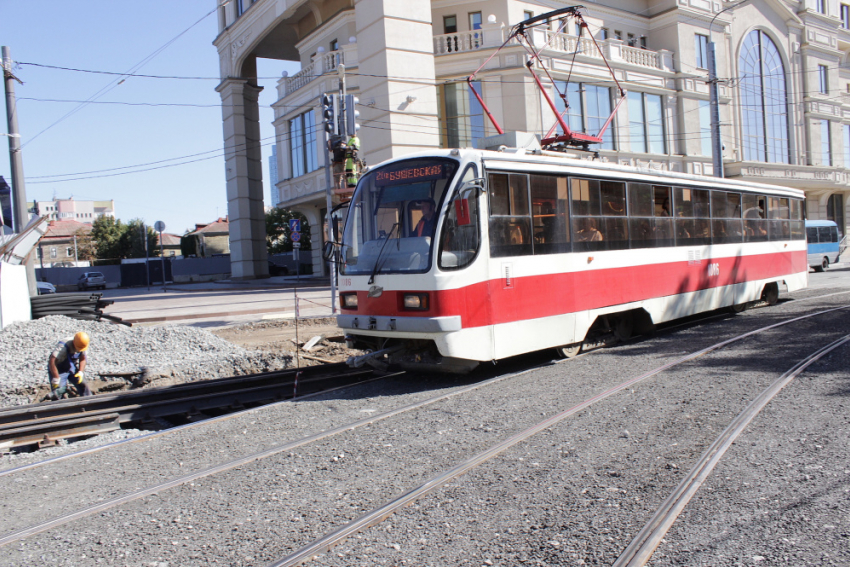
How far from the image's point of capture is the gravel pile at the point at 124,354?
10.1m

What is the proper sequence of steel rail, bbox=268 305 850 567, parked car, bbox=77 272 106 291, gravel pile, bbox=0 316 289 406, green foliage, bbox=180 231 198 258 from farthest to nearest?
green foliage, bbox=180 231 198 258
parked car, bbox=77 272 106 291
gravel pile, bbox=0 316 289 406
steel rail, bbox=268 305 850 567

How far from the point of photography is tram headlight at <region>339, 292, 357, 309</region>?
329 inches

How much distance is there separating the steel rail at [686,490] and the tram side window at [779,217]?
343 inches

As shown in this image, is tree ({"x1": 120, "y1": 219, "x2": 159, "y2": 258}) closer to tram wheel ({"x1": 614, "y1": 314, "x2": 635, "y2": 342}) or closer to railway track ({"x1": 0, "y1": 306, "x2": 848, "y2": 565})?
tram wheel ({"x1": 614, "y1": 314, "x2": 635, "y2": 342})

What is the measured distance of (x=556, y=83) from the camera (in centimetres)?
2800

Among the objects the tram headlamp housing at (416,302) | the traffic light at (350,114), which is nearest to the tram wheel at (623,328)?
the tram headlamp housing at (416,302)

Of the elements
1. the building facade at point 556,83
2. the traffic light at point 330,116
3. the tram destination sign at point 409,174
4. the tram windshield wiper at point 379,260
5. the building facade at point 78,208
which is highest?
the building facade at point 78,208

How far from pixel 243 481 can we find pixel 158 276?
53.4 meters

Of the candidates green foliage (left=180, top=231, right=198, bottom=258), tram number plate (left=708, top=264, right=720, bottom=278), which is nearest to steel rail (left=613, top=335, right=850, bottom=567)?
tram number plate (left=708, top=264, right=720, bottom=278)

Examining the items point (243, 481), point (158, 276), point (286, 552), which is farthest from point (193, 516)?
point (158, 276)

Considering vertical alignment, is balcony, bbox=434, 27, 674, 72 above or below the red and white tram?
above

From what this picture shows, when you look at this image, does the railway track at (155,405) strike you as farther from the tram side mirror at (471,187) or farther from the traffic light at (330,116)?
the traffic light at (330,116)

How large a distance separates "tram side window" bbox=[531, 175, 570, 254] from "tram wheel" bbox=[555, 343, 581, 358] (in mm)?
1473

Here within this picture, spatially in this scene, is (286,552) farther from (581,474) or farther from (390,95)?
(390,95)
